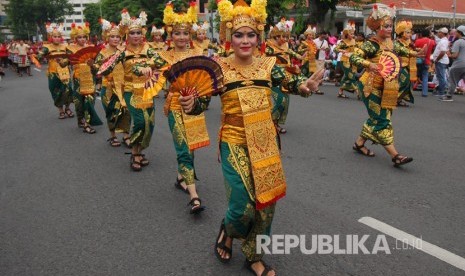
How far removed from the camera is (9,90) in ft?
62.2

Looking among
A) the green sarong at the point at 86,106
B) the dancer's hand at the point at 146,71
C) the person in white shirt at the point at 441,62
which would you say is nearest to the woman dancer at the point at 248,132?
the dancer's hand at the point at 146,71

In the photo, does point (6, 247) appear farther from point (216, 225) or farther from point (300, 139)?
point (300, 139)

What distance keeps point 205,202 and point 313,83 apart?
2263mm

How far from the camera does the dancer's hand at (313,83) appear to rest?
10.9ft

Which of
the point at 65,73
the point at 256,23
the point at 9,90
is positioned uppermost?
the point at 256,23

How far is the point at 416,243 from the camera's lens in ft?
12.9

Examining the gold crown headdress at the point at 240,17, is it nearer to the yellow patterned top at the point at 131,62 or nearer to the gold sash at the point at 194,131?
the gold sash at the point at 194,131

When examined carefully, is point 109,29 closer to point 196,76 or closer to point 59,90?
point 59,90

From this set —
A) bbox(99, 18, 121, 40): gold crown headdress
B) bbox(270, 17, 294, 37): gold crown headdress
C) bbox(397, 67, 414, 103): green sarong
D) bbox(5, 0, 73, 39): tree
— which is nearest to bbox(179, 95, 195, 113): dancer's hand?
bbox(99, 18, 121, 40): gold crown headdress

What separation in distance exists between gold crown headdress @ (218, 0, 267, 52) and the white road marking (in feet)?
7.00

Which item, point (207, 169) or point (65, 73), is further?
point (65, 73)

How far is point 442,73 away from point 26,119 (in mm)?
11220

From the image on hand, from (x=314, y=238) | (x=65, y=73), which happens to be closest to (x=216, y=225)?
(x=314, y=238)

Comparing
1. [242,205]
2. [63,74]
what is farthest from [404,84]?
[63,74]
